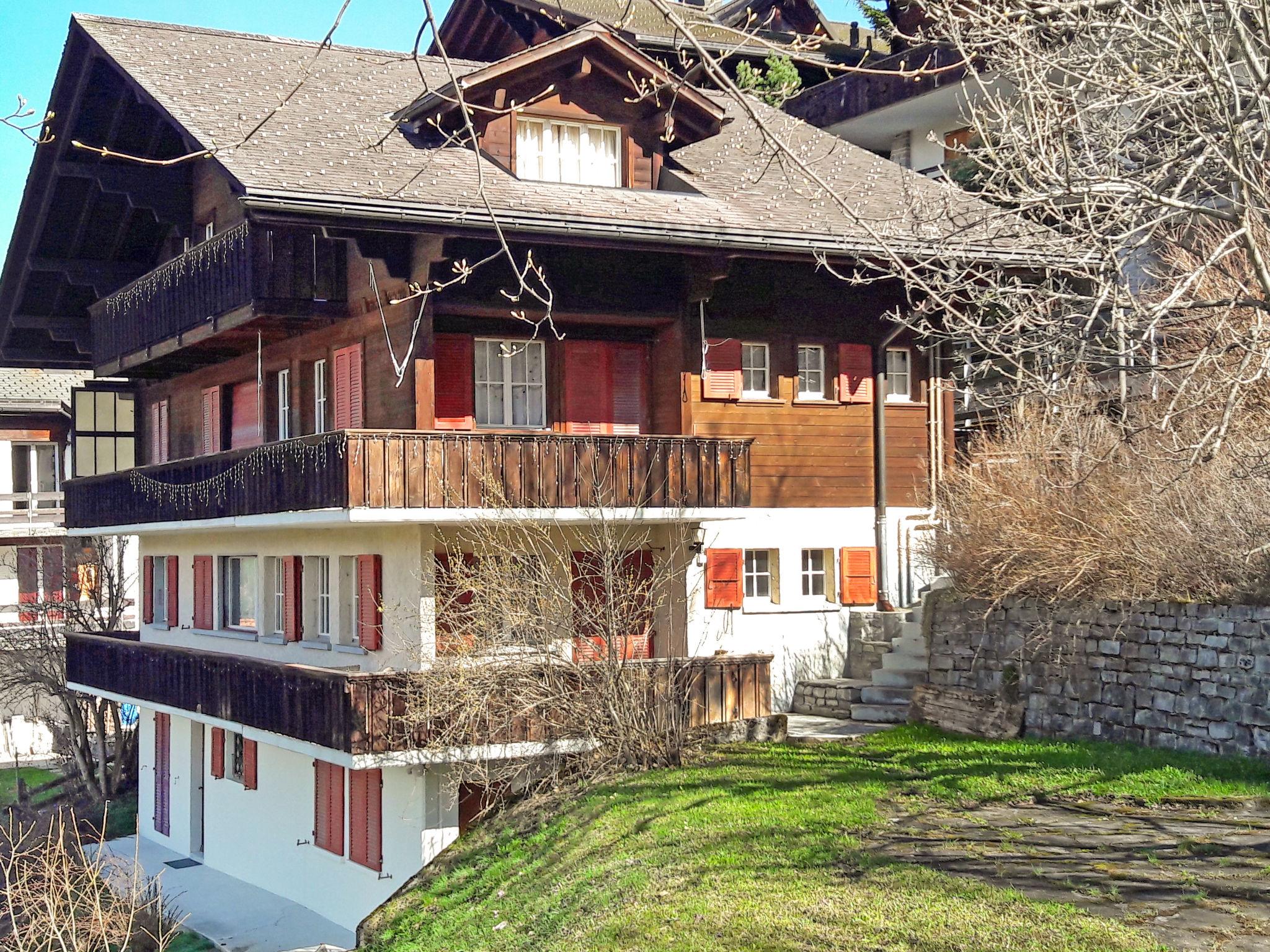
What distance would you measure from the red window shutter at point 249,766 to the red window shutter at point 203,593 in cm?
234

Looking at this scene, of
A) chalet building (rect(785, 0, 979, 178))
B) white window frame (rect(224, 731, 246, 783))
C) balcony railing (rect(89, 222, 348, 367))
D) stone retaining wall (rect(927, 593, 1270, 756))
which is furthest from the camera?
chalet building (rect(785, 0, 979, 178))

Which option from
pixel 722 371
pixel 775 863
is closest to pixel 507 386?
pixel 722 371

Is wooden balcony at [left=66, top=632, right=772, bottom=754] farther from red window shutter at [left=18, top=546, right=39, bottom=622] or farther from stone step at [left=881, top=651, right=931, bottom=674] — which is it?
red window shutter at [left=18, top=546, right=39, bottom=622]

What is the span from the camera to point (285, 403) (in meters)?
22.2

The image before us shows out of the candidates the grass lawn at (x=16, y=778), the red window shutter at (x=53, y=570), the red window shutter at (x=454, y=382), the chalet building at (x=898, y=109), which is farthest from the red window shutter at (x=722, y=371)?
the red window shutter at (x=53, y=570)

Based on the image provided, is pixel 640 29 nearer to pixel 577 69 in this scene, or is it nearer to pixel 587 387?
pixel 577 69

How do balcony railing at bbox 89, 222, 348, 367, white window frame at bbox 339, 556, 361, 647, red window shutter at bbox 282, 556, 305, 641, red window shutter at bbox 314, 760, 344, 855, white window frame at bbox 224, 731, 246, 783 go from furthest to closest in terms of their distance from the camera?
white window frame at bbox 224, 731, 246, 783 → red window shutter at bbox 282, 556, 305, 641 → red window shutter at bbox 314, 760, 344, 855 → white window frame at bbox 339, 556, 361, 647 → balcony railing at bbox 89, 222, 348, 367

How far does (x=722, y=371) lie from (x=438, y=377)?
3653mm

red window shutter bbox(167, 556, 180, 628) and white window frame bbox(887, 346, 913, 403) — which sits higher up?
white window frame bbox(887, 346, 913, 403)

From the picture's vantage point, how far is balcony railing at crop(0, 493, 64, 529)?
1649 inches

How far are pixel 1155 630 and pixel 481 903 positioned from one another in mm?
6652

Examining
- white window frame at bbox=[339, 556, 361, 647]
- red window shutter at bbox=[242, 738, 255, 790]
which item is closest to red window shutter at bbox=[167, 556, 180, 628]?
red window shutter at bbox=[242, 738, 255, 790]

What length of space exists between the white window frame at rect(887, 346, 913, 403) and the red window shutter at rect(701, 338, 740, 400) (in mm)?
2681

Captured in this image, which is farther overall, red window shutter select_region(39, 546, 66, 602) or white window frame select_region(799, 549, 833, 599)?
red window shutter select_region(39, 546, 66, 602)
